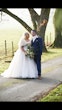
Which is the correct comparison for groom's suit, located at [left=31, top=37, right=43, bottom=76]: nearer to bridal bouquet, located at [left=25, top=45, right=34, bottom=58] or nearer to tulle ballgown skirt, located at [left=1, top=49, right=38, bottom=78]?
bridal bouquet, located at [left=25, top=45, right=34, bottom=58]

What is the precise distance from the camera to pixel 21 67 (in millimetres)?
13688

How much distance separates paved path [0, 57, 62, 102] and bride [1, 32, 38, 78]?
0.19m

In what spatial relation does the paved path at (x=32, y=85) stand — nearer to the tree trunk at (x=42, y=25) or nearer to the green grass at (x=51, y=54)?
the green grass at (x=51, y=54)

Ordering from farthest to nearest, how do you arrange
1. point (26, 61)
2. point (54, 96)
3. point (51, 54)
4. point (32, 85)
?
point (26, 61), point (51, 54), point (32, 85), point (54, 96)

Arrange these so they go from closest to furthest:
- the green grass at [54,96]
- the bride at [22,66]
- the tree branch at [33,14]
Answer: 1. the green grass at [54,96]
2. the tree branch at [33,14]
3. the bride at [22,66]

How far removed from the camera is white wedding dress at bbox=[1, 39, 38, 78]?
44.1 ft

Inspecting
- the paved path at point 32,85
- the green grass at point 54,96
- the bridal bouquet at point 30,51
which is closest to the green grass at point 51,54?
the paved path at point 32,85

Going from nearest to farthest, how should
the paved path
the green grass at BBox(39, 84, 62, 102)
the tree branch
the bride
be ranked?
the green grass at BBox(39, 84, 62, 102) < the paved path < the tree branch < the bride

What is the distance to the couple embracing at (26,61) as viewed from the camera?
1322cm

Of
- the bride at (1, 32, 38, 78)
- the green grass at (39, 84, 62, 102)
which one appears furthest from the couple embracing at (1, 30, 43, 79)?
the green grass at (39, 84, 62, 102)

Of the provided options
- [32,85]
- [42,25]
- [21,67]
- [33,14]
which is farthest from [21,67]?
[33,14]

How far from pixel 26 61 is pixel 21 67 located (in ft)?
0.56

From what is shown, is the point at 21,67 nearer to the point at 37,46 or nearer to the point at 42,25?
the point at 37,46
